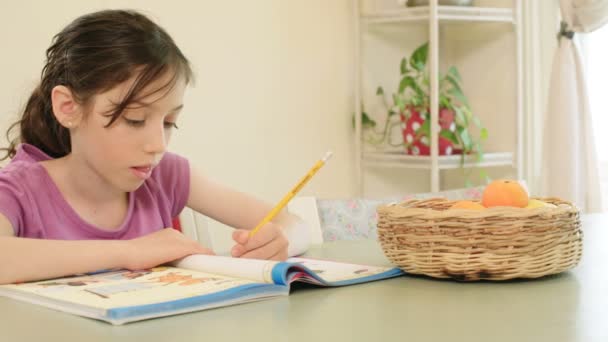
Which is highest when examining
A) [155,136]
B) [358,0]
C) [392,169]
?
[358,0]

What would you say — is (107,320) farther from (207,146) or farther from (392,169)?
(392,169)

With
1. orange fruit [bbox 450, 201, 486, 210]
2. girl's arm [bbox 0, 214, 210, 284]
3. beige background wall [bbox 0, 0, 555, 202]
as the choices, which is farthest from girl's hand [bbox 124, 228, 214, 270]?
beige background wall [bbox 0, 0, 555, 202]

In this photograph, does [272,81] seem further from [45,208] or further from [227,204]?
[45,208]

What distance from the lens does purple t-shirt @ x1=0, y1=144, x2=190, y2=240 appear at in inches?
53.4

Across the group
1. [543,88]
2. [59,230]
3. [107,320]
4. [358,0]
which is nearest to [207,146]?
[358,0]

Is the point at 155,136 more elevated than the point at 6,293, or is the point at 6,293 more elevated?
the point at 155,136

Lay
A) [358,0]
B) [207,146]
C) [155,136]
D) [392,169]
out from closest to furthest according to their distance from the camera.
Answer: [155,136], [207,146], [358,0], [392,169]

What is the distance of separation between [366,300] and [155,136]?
1.57 ft

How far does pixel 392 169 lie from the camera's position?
3.49 metres

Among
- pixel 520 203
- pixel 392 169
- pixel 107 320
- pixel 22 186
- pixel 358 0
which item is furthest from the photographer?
pixel 392 169

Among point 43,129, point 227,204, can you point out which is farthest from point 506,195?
point 43,129

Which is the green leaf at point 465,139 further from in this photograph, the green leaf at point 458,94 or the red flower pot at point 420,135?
the green leaf at point 458,94

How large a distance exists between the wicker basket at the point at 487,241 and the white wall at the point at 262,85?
6.04 feet

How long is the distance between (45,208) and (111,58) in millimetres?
283
